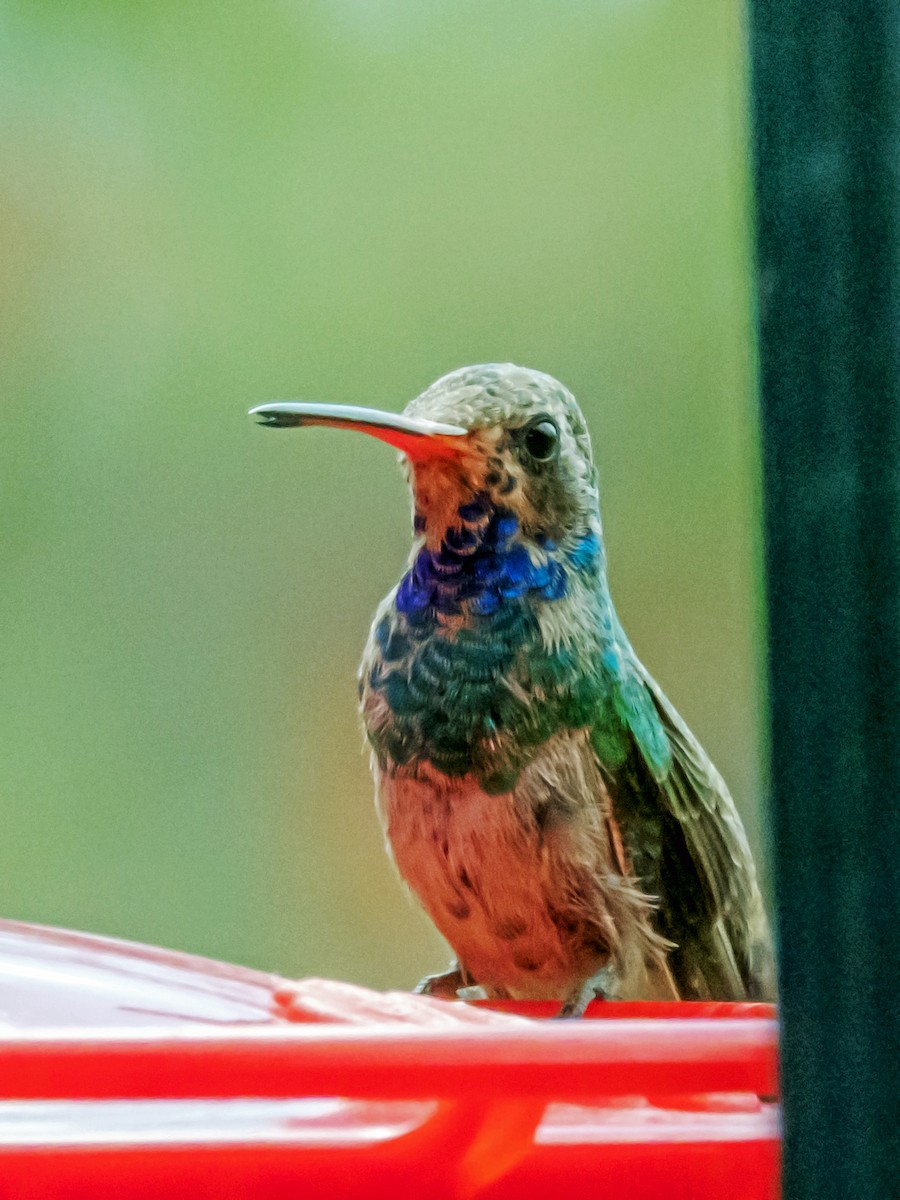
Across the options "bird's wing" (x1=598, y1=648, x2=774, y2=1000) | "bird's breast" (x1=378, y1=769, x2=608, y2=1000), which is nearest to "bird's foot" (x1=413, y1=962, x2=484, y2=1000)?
"bird's breast" (x1=378, y1=769, x2=608, y2=1000)

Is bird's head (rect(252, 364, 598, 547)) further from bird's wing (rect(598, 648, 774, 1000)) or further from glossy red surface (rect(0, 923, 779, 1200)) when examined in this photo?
glossy red surface (rect(0, 923, 779, 1200))

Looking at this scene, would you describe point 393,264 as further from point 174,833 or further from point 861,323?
point 861,323

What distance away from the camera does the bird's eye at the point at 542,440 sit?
2.61 ft

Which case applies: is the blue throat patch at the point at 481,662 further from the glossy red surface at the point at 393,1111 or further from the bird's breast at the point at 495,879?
the glossy red surface at the point at 393,1111

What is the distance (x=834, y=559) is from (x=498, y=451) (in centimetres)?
46

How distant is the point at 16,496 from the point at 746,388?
2.48 feet

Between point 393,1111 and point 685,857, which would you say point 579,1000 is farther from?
point 393,1111

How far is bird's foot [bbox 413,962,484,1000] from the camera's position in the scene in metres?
0.87

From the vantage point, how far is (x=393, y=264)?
99 cm

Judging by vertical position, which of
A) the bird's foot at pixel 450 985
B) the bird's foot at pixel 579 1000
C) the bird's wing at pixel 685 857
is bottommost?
the bird's foot at pixel 450 985

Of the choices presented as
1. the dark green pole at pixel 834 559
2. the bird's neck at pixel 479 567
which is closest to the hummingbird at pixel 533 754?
the bird's neck at pixel 479 567

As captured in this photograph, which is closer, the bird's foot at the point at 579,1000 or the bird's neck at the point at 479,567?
the bird's foot at the point at 579,1000

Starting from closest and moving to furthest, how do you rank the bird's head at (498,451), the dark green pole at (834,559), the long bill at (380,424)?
the dark green pole at (834,559)
the long bill at (380,424)
the bird's head at (498,451)

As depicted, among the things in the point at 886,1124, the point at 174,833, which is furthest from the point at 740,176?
the point at 174,833
